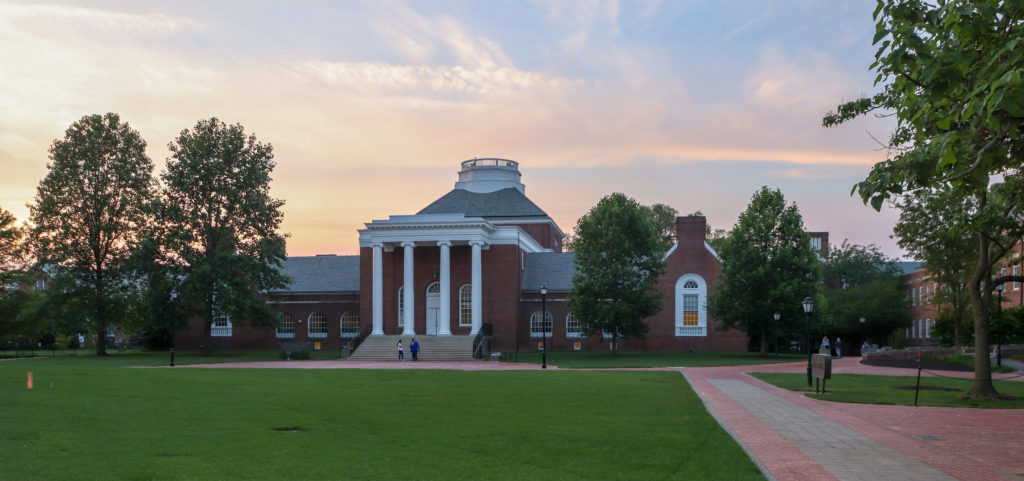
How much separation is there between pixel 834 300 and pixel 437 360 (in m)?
43.8

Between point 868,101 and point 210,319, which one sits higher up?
point 868,101

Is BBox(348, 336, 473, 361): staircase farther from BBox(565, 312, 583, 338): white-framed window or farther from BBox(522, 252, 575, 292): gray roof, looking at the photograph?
BBox(522, 252, 575, 292): gray roof

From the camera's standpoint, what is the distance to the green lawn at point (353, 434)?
10023mm

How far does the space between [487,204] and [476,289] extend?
17324 mm

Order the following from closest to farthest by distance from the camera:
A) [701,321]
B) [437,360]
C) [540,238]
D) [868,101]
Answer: [868,101] → [437,360] → [701,321] → [540,238]

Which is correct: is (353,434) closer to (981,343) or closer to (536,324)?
(981,343)

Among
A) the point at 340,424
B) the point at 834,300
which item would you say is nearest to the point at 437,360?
the point at 340,424

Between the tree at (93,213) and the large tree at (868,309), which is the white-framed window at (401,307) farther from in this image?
the large tree at (868,309)

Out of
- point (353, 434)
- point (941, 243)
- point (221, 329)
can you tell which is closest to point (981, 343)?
point (353, 434)

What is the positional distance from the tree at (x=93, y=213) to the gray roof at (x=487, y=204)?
24.2 m

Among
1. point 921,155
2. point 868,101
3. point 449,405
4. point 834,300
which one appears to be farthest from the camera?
point 834,300

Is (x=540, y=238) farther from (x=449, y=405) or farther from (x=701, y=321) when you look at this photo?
(x=449, y=405)

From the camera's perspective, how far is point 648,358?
48500 millimetres

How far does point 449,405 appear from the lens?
18.2 metres
